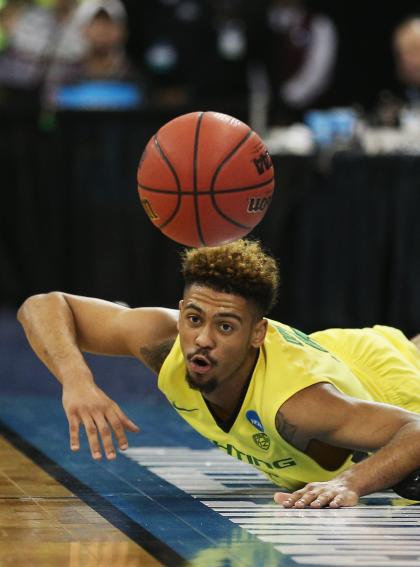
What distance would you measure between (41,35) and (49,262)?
7.59 ft

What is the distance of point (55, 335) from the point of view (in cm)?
564

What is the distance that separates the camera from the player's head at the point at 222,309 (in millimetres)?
5191

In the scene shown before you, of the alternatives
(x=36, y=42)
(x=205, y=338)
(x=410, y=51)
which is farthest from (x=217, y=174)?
(x=36, y=42)

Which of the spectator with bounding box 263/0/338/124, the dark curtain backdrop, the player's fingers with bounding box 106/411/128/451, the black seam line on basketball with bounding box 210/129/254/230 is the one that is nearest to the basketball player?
the player's fingers with bounding box 106/411/128/451

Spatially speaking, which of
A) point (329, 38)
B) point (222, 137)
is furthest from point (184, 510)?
point (329, 38)

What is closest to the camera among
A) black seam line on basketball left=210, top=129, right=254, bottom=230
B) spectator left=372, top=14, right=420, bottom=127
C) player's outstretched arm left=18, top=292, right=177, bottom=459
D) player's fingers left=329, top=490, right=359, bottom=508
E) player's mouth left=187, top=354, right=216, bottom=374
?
player's fingers left=329, top=490, right=359, bottom=508

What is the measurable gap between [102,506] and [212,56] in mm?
9320

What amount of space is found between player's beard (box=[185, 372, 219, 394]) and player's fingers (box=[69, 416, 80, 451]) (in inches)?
20.2

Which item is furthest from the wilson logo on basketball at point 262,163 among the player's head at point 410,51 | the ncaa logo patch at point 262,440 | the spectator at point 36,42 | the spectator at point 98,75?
the spectator at point 36,42

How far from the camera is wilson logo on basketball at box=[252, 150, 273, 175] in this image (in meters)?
5.98

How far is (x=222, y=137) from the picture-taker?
5.98 m

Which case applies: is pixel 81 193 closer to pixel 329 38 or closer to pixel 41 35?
pixel 41 35

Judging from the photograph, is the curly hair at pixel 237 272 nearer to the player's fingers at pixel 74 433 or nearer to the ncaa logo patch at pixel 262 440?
the ncaa logo patch at pixel 262 440

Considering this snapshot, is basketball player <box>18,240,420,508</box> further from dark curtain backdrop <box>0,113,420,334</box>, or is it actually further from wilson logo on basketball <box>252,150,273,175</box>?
dark curtain backdrop <box>0,113,420,334</box>
